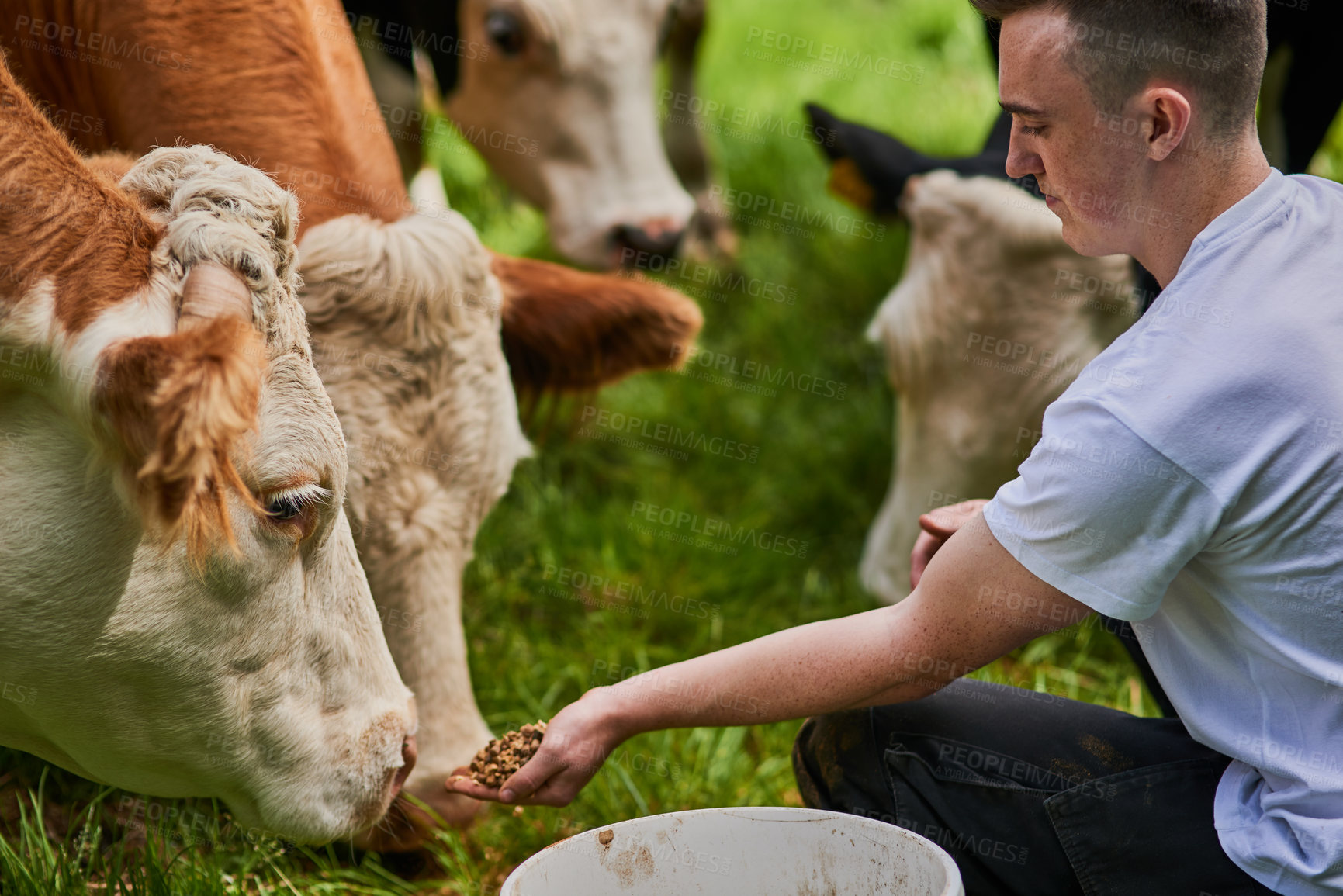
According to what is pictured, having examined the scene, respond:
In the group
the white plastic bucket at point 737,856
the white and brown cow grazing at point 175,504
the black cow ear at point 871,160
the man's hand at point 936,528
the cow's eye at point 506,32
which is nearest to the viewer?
the white and brown cow grazing at point 175,504

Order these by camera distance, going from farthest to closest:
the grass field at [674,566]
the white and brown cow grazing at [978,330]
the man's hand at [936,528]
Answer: the white and brown cow grazing at [978,330] → the grass field at [674,566] → the man's hand at [936,528]

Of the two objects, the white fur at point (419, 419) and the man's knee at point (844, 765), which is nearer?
the man's knee at point (844, 765)

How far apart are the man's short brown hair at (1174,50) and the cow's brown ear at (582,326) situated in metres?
1.41

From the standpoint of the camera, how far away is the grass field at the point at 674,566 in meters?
2.62

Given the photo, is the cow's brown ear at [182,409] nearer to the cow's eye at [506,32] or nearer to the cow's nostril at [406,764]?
the cow's nostril at [406,764]

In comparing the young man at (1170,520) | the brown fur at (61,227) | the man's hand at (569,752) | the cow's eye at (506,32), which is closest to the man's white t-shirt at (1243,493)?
the young man at (1170,520)

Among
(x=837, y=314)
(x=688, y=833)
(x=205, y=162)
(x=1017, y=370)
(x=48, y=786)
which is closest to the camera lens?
(x=205, y=162)

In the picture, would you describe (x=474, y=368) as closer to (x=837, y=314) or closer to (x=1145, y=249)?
(x=1145, y=249)

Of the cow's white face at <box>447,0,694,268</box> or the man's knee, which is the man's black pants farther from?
the cow's white face at <box>447,0,694,268</box>

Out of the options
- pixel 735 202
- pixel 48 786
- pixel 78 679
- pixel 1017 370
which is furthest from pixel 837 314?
pixel 78 679

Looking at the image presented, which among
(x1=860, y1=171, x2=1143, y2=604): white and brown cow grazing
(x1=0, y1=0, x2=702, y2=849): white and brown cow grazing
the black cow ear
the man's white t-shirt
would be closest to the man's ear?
the man's white t-shirt

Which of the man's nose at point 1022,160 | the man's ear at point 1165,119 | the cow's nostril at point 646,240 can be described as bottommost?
the cow's nostril at point 646,240

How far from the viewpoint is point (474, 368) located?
8.29 feet

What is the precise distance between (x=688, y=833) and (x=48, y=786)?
1640 mm
